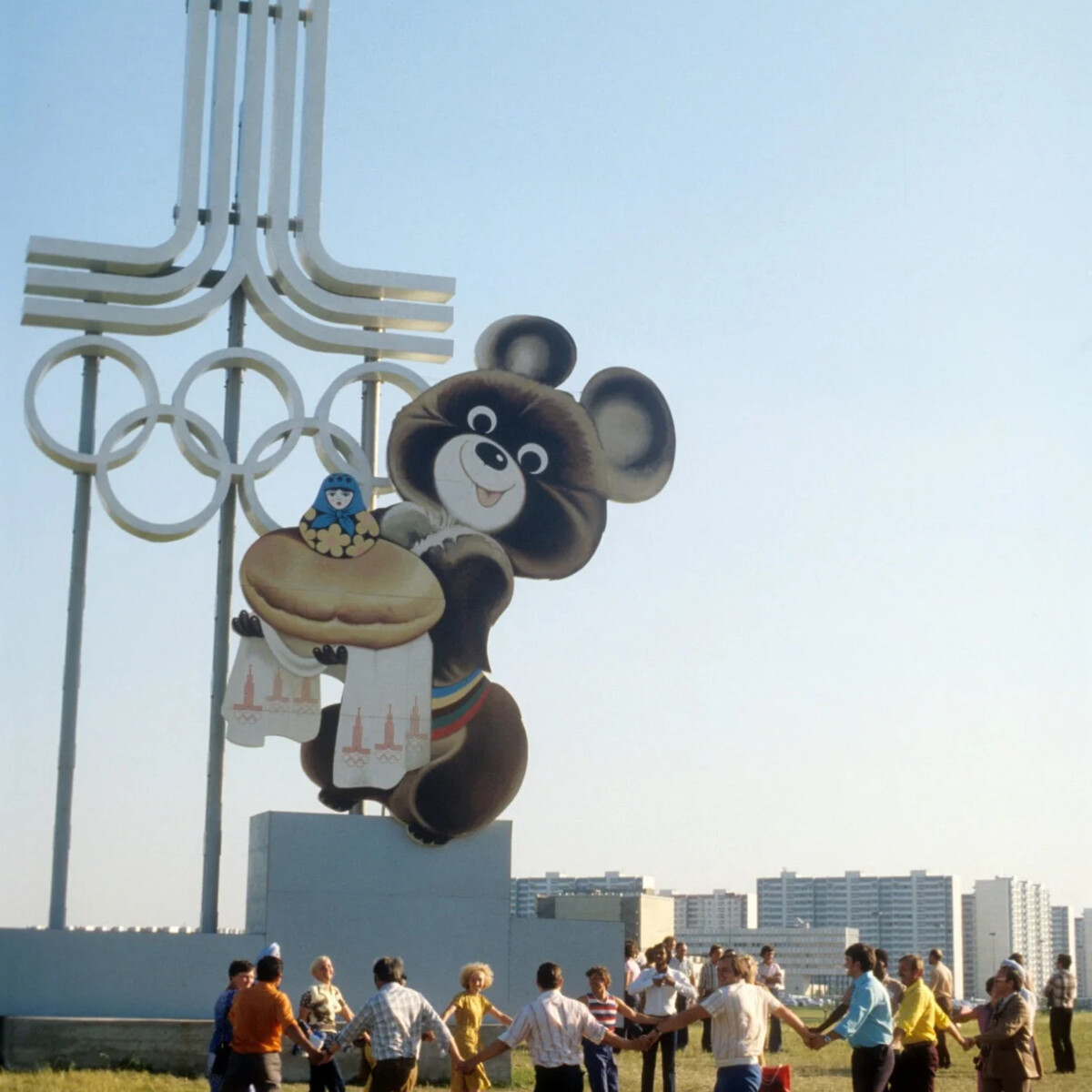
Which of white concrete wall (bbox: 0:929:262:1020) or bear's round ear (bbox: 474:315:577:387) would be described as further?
bear's round ear (bbox: 474:315:577:387)

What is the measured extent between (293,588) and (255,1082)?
766cm

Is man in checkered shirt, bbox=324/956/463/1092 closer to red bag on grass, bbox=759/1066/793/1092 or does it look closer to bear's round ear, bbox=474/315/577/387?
red bag on grass, bbox=759/1066/793/1092

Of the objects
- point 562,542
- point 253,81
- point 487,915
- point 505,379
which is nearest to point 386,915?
point 487,915

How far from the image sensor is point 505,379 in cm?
1895

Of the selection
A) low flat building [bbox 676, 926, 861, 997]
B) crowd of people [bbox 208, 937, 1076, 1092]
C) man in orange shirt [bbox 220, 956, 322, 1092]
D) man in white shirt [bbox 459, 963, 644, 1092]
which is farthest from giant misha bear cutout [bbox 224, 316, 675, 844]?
low flat building [bbox 676, 926, 861, 997]

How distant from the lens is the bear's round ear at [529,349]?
62.5 feet

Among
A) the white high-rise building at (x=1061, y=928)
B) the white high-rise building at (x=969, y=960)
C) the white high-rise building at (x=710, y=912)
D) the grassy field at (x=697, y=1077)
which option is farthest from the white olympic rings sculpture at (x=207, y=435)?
the white high-rise building at (x=1061, y=928)

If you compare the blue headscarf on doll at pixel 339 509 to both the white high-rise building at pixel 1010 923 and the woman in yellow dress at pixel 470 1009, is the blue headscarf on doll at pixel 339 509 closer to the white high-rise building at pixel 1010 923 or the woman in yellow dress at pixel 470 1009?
the woman in yellow dress at pixel 470 1009

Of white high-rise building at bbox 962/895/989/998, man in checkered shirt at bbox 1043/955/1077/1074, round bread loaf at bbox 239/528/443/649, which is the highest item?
round bread loaf at bbox 239/528/443/649

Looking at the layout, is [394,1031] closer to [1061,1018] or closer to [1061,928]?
[1061,1018]

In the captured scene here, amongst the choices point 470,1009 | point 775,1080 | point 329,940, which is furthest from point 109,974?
point 775,1080

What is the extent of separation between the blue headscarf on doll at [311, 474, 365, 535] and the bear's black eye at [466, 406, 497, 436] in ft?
4.83

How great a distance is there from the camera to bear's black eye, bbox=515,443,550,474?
1880 centimetres

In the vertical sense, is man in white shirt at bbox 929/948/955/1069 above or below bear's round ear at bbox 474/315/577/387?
below
